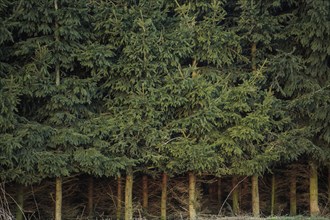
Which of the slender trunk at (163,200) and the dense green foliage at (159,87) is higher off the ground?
the dense green foliage at (159,87)

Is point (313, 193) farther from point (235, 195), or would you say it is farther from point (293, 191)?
point (235, 195)

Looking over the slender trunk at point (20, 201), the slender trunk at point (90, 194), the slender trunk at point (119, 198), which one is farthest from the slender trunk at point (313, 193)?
the slender trunk at point (20, 201)

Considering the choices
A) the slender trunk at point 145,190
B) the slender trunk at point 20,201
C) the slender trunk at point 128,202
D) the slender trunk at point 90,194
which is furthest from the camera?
the slender trunk at point 90,194

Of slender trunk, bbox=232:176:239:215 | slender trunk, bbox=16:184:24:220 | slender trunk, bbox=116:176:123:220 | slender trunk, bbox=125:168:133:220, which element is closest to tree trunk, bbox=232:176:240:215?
slender trunk, bbox=232:176:239:215

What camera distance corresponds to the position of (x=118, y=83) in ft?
27.2

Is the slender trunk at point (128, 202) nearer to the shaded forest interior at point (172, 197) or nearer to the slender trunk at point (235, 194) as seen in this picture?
the shaded forest interior at point (172, 197)

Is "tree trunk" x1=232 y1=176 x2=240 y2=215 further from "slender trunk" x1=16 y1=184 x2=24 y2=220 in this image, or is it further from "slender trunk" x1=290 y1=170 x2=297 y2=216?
"slender trunk" x1=16 y1=184 x2=24 y2=220

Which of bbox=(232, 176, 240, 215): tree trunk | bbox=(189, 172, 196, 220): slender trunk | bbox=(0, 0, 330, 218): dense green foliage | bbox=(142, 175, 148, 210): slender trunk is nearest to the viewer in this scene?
bbox=(0, 0, 330, 218): dense green foliage

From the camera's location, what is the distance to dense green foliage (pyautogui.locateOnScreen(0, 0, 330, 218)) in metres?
7.60

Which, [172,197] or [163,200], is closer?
[163,200]

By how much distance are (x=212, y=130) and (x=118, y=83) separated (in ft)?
8.10

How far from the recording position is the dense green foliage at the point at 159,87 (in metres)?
7.60

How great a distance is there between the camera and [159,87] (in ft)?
27.3

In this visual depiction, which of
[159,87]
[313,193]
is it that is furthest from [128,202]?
[313,193]
